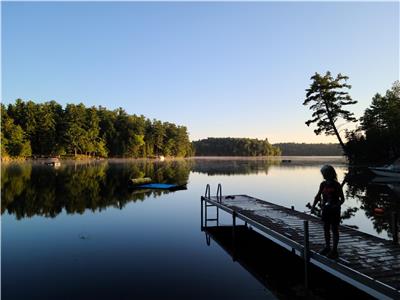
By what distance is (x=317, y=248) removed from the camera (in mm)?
9742

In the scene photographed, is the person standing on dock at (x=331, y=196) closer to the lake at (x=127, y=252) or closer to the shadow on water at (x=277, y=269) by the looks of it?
the shadow on water at (x=277, y=269)

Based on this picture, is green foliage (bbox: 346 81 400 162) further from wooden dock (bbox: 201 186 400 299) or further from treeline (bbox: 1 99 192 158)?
treeline (bbox: 1 99 192 158)

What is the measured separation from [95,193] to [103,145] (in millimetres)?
102024

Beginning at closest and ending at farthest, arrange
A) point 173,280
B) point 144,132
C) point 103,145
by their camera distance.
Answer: point 173,280, point 103,145, point 144,132

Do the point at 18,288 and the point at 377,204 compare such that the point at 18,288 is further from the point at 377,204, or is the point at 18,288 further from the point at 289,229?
the point at 377,204

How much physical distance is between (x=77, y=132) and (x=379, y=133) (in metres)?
85.3

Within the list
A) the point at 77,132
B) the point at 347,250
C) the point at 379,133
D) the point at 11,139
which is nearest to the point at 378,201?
the point at 347,250

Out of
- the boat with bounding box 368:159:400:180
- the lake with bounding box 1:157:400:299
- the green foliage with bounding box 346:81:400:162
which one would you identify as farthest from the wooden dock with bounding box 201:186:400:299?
the green foliage with bounding box 346:81:400:162

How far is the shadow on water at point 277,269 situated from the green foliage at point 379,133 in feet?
167

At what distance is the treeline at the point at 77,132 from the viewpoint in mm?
98625

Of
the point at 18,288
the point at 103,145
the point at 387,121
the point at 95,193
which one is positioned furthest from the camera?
the point at 103,145

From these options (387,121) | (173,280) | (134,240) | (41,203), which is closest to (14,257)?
(134,240)

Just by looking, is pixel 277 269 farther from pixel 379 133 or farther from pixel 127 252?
pixel 379 133

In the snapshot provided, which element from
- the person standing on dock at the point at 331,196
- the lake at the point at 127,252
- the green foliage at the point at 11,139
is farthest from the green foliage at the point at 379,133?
the green foliage at the point at 11,139
